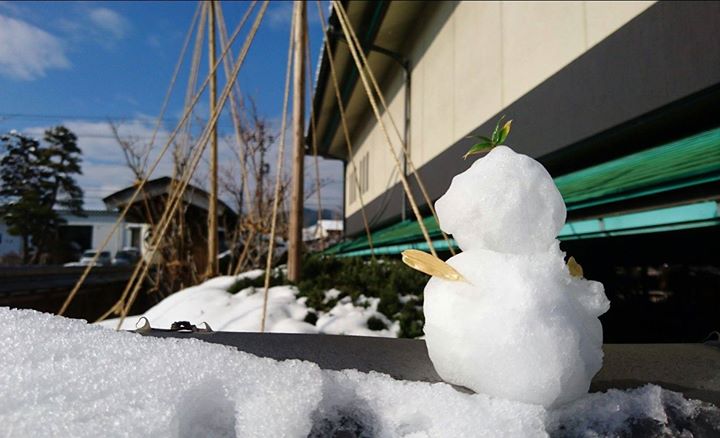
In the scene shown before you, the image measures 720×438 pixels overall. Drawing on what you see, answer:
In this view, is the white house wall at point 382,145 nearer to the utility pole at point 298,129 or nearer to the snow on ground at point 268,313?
the utility pole at point 298,129

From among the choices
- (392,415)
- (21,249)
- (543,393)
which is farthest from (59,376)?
(21,249)

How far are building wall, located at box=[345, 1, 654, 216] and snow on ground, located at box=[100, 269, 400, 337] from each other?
2.34 metres

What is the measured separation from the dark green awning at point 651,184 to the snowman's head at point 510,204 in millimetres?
1127

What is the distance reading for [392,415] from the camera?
1.86ft

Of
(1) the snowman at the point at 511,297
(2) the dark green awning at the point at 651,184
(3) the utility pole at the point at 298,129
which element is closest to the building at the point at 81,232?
(3) the utility pole at the point at 298,129

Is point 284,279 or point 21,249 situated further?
point 21,249

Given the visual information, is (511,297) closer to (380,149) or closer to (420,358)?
(420,358)

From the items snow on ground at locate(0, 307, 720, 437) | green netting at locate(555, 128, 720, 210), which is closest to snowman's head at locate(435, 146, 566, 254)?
snow on ground at locate(0, 307, 720, 437)

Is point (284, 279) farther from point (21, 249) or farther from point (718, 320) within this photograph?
point (21, 249)

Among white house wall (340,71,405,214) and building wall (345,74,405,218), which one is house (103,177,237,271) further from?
white house wall (340,71,405,214)

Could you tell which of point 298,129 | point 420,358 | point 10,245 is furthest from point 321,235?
point 10,245

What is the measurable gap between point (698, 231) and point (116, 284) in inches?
370

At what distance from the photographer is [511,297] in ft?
2.01

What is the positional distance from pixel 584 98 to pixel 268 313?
2.42m
